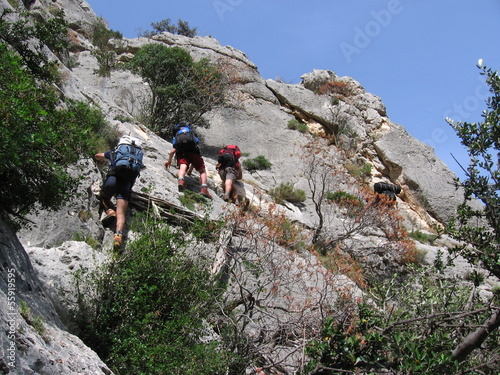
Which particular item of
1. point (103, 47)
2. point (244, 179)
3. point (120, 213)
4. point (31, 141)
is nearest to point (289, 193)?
point (244, 179)

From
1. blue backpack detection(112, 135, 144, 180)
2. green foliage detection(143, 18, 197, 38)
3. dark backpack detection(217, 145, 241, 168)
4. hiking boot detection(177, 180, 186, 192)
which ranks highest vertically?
green foliage detection(143, 18, 197, 38)

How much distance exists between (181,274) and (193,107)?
38.6 feet

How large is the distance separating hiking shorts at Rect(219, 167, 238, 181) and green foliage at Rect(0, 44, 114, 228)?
19.0 ft

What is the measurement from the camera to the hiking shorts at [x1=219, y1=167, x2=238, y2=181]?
12.4 metres

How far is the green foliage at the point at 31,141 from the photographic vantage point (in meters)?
A: 4.75

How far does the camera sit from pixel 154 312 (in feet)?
21.6

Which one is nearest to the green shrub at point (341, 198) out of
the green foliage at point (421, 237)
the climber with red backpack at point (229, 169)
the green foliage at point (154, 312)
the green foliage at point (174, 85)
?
the green foliage at point (421, 237)

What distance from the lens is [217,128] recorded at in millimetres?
20141

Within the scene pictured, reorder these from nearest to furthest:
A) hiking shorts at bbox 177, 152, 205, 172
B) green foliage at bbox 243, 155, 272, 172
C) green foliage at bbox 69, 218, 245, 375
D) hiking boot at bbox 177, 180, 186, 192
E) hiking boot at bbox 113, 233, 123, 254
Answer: green foliage at bbox 69, 218, 245, 375, hiking boot at bbox 113, 233, 123, 254, hiking boot at bbox 177, 180, 186, 192, hiking shorts at bbox 177, 152, 205, 172, green foliage at bbox 243, 155, 272, 172

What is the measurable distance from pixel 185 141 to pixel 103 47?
14139 mm

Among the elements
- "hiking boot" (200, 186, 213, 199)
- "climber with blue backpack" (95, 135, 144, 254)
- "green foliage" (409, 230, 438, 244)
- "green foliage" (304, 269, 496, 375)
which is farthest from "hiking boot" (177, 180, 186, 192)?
"green foliage" (409, 230, 438, 244)

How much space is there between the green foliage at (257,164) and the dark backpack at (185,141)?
21.5 ft

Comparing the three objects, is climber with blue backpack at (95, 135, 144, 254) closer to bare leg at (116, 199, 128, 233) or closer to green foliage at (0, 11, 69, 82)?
bare leg at (116, 199, 128, 233)

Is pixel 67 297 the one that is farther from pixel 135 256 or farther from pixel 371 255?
pixel 371 255
